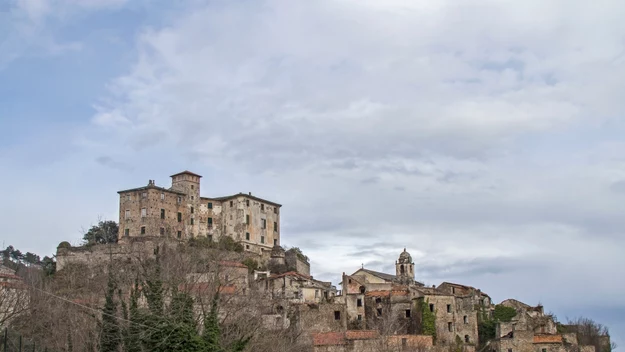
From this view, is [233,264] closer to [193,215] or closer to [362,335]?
[193,215]

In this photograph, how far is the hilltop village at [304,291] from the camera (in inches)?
2467

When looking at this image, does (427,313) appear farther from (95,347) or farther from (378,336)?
(95,347)

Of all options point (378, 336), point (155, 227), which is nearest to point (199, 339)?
point (378, 336)

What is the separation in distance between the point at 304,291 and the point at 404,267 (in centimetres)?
1611

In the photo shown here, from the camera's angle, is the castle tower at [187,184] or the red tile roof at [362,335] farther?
the castle tower at [187,184]

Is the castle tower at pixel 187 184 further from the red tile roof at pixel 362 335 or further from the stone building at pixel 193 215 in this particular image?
the red tile roof at pixel 362 335

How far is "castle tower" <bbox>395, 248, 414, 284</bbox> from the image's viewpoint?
276ft

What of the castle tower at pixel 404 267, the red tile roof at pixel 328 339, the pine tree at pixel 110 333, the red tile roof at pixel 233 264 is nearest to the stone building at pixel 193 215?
the red tile roof at pixel 233 264

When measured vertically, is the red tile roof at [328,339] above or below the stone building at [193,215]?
below

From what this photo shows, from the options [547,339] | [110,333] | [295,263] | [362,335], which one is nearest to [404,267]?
[295,263]

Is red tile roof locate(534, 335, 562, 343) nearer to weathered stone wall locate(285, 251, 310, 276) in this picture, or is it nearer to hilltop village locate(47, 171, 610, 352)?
hilltop village locate(47, 171, 610, 352)

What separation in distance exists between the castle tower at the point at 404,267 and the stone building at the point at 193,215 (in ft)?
53.1

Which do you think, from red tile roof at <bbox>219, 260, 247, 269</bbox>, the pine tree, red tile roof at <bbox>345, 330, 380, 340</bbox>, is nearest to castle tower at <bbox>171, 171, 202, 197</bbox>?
red tile roof at <bbox>219, 260, 247, 269</bbox>

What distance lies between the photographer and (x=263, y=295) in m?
67.1
